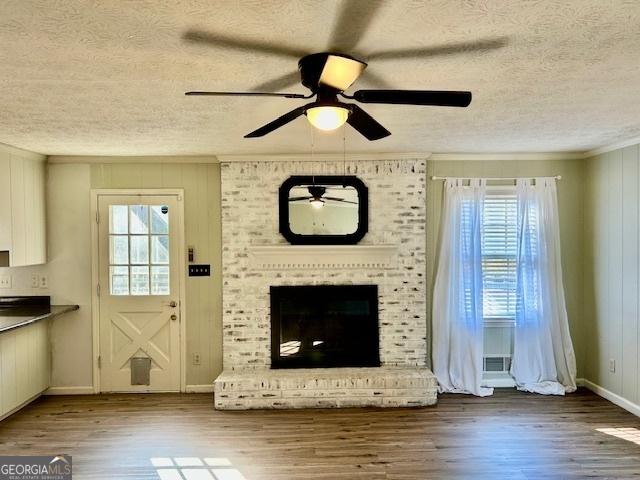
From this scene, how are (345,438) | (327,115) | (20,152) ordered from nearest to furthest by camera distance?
(327,115), (345,438), (20,152)

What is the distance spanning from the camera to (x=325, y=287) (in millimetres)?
4551

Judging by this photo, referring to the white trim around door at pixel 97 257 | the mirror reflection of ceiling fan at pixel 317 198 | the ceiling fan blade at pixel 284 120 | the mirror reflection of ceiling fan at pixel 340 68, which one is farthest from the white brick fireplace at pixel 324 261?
the mirror reflection of ceiling fan at pixel 340 68

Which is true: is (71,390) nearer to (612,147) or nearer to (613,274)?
(613,274)

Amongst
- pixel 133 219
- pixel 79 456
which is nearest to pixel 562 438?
pixel 79 456

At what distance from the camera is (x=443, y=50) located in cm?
192

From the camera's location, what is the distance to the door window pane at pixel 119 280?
4.59 metres

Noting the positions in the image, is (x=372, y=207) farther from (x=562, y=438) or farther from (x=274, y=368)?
(x=562, y=438)

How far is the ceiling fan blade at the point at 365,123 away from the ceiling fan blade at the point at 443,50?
237 mm

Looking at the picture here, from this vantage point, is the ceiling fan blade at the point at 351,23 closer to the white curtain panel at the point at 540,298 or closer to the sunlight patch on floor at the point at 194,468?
the sunlight patch on floor at the point at 194,468

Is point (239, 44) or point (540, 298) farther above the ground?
point (239, 44)

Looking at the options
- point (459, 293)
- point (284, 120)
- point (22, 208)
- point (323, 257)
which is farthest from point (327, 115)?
point (22, 208)

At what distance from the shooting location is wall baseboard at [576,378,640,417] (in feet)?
12.9

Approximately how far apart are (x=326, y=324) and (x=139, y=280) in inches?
78.6

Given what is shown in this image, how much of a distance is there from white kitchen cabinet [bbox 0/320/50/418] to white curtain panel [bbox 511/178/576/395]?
15.7 feet
